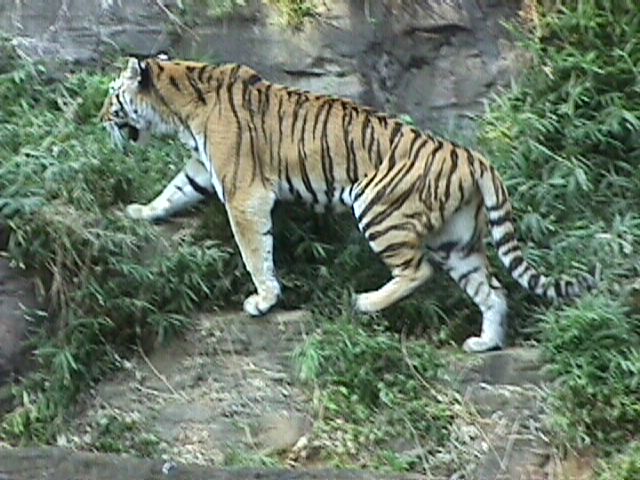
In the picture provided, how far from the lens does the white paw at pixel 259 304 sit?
651 cm

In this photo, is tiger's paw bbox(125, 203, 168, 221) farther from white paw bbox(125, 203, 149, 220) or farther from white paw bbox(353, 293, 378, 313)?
white paw bbox(353, 293, 378, 313)

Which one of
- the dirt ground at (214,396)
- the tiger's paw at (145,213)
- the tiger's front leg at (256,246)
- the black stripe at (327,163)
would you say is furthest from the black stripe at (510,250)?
the tiger's paw at (145,213)

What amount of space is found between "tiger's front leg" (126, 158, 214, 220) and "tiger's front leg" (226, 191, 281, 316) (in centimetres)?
42

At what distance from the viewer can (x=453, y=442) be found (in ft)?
19.6

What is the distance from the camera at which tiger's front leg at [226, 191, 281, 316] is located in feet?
21.4

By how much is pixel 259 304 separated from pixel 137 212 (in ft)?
2.86

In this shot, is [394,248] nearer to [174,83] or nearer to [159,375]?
[159,375]

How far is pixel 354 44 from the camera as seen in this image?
8.03 metres

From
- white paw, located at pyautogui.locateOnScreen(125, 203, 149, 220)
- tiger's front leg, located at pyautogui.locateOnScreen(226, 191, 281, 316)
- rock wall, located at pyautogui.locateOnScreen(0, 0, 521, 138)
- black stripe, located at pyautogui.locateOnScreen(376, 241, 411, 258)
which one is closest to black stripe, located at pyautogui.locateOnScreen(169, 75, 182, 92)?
white paw, located at pyautogui.locateOnScreen(125, 203, 149, 220)

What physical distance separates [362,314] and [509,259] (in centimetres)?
75

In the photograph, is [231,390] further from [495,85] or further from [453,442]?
[495,85]

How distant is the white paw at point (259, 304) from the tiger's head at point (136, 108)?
1.04 metres

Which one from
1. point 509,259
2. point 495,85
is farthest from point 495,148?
point 509,259

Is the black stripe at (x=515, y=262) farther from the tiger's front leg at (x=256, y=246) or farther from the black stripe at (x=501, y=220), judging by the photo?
the tiger's front leg at (x=256, y=246)
